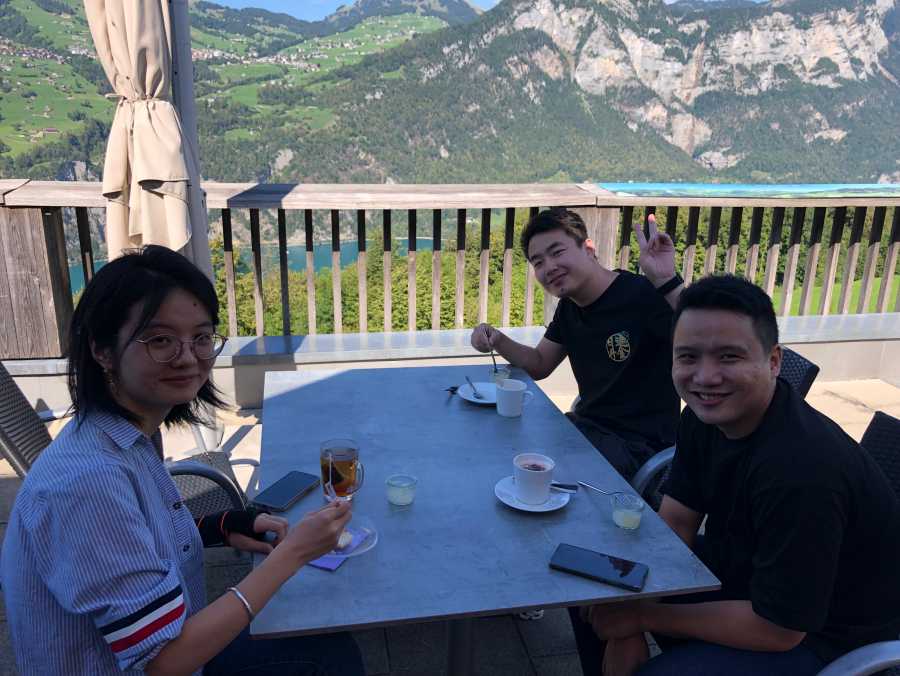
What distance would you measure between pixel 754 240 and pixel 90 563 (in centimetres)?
448

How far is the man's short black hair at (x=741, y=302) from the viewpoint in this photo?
137 cm

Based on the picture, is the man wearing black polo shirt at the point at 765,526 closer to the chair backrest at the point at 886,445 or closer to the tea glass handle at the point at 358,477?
the chair backrest at the point at 886,445

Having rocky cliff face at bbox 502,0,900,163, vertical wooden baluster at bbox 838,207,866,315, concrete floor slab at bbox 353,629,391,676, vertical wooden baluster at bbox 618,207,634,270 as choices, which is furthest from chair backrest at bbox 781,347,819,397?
rocky cliff face at bbox 502,0,900,163

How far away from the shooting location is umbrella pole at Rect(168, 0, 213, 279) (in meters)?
3.03

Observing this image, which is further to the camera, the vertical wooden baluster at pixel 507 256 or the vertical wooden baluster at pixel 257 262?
the vertical wooden baluster at pixel 507 256

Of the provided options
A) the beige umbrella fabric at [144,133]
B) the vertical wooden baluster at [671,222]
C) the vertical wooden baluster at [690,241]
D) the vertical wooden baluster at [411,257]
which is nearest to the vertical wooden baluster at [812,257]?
the vertical wooden baluster at [690,241]

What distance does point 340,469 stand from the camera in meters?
1.54

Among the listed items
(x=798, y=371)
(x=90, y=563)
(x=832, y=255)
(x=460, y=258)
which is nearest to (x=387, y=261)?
(x=460, y=258)

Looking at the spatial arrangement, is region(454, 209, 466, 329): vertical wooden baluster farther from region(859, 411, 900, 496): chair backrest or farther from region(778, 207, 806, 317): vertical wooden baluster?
region(859, 411, 900, 496): chair backrest

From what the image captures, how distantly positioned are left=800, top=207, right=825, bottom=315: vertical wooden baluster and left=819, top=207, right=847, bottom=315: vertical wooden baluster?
0.08m

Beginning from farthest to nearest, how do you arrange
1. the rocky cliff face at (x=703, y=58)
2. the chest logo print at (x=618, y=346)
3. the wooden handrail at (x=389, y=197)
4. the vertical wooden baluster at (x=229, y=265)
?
1. the rocky cliff face at (x=703, y=58)
2. the vertical wooden baluster at (x=229, y=265)
3. the wooden handrail at (x=389, y=197)
4. the chest logo print at (x=618, y=346)

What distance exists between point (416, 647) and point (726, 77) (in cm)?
9225

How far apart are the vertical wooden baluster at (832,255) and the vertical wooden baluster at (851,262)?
79 millimetres

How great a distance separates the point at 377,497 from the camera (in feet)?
5.18
